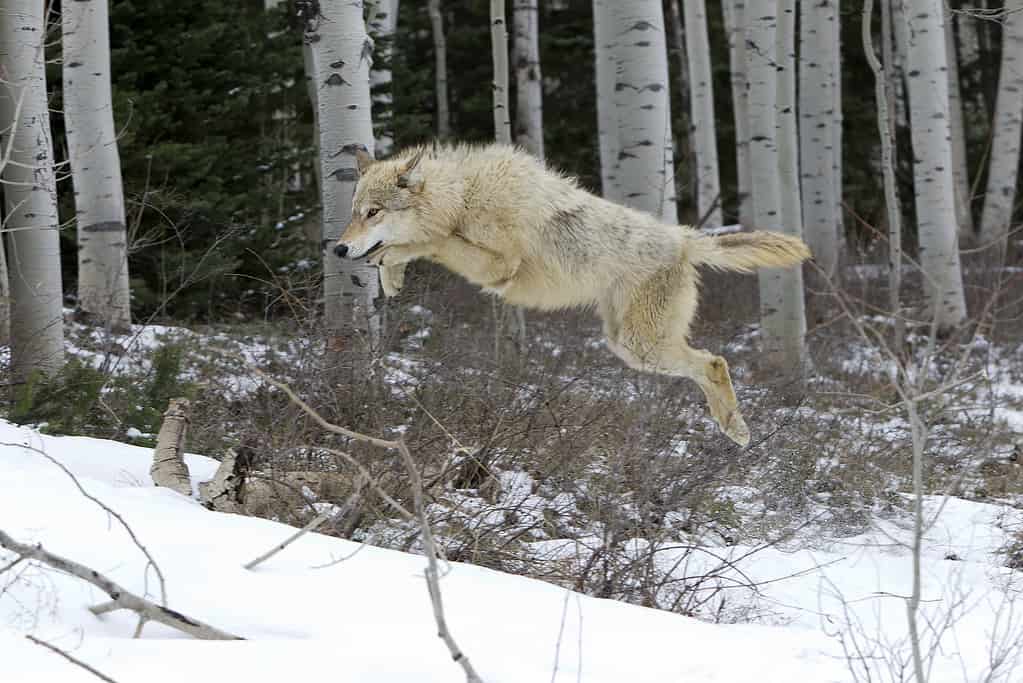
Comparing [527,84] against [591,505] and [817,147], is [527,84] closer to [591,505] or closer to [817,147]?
[817,147]

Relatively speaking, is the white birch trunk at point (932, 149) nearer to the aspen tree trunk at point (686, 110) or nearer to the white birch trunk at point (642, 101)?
the white birch trunk at point (642, 101)

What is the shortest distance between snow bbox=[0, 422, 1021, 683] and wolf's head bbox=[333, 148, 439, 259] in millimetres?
2225

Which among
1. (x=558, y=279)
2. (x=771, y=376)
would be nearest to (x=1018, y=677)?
(x=558, y=279)

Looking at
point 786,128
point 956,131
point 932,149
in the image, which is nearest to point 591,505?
point 786,128

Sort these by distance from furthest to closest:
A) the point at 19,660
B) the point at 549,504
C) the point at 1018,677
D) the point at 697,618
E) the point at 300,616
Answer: the point at 549,504 < the point at 697,618 < the point at 1018,677 < the point at 300,616 < the point at 19,660

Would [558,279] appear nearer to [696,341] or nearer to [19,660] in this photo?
[696,341]

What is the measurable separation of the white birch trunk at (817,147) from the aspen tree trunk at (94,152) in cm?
931

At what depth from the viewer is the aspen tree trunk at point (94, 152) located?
893cm

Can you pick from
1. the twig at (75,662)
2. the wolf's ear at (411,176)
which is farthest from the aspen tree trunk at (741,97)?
the twig at (75,662)

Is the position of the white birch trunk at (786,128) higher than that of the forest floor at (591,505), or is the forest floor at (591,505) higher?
the white birch trunk at (786,128)

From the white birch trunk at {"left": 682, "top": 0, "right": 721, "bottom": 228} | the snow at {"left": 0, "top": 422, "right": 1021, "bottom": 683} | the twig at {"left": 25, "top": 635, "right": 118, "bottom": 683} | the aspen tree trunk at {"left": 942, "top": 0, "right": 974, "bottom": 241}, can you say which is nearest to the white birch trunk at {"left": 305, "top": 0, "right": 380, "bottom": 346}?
the snow at {"left": 0, "top": 422, "right": 1021, "bottom": 683}

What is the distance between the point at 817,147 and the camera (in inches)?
638

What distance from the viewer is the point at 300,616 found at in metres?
3.63

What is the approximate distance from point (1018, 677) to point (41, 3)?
658 cm
